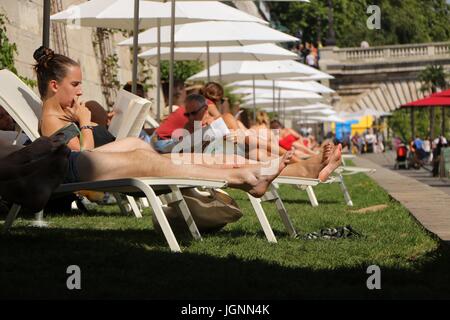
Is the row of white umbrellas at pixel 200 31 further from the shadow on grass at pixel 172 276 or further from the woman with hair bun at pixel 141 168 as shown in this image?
the shadow on grass at pixel 172 276

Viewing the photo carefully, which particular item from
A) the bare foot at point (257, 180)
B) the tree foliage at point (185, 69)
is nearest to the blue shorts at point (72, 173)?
the bare foot at point (257, 180)

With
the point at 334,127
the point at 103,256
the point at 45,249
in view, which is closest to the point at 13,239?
the point at 45,249

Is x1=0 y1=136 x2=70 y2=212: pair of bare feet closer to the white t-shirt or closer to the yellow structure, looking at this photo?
the white t-shirt

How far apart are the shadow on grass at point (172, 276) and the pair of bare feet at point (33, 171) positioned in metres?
0.33

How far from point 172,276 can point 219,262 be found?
69 centimetres

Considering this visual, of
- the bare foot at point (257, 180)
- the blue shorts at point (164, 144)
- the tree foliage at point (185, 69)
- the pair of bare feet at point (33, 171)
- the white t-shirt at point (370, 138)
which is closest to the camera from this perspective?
the pair of bare feet at point (33, 171)

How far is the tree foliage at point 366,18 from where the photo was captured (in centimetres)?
7269

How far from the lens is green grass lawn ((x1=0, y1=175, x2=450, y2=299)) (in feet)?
16.5

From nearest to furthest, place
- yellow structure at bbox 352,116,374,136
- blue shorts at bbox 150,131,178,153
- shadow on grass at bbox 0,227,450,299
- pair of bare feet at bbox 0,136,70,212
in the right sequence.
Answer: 1. shadow on grass at bbox 0,227,450,299
2. pair of bare feet at bbox 0,136,70,212
3. blue shorts at bbox 150,131,178,153
4. yellow structure at bbox 352,116,374,136

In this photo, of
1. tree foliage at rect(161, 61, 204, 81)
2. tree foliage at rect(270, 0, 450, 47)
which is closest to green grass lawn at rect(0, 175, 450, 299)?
tree foliage at rect(161, 61, 204, 81)

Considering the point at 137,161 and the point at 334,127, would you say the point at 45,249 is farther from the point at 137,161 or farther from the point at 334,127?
the point at 334,127

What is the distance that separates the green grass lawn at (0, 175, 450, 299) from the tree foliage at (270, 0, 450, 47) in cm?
6403

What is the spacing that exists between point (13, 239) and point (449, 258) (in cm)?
260

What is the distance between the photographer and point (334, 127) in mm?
70812
